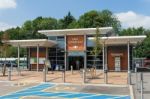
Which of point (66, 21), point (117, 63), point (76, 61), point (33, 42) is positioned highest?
point (66, 21)

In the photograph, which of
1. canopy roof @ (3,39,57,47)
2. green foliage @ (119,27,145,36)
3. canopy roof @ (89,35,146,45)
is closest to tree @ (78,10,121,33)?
green foliage @ (119,27,145,36)

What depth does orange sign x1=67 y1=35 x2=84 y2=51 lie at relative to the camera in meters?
45.1

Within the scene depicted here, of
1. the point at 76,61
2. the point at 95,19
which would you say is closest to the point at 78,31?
the point at 76,61

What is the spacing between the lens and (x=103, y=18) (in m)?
81.3

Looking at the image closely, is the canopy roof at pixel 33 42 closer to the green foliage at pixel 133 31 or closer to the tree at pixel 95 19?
the tree at pixel 95 19

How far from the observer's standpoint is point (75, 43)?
45.4 meters

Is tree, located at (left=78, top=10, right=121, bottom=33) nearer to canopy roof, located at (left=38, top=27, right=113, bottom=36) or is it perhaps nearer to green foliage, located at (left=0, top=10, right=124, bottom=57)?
green foliage, located at (left=0, top=10, right=124, bottom=57)

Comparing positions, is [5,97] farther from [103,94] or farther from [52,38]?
[52,38]

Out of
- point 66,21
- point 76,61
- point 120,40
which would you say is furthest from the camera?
point 66,21

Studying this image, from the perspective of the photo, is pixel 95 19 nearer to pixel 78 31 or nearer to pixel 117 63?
pixel 78 31

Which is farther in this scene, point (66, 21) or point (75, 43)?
point (66, 21)

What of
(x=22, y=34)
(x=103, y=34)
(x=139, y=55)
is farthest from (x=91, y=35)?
(x=22, y=34)

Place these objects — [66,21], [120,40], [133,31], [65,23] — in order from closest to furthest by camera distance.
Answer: [120,40], [133,31], [65,23], [66,21]

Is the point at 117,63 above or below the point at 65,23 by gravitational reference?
below
